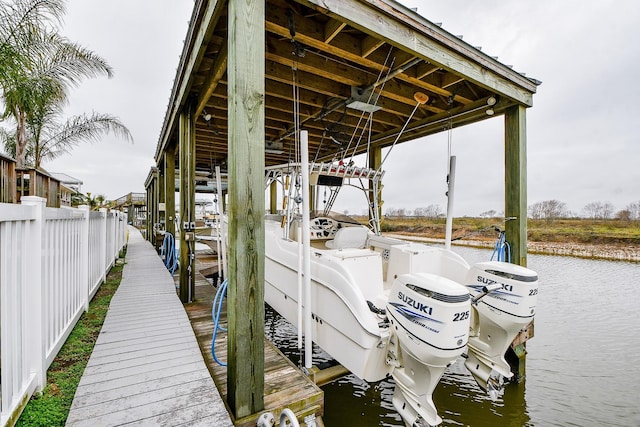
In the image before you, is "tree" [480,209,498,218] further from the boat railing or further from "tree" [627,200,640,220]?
the boat railing

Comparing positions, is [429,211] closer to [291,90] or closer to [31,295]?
[291,90]

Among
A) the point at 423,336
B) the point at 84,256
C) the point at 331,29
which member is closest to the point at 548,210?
the point at 331,29

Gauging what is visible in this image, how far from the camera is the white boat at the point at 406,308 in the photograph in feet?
6.29

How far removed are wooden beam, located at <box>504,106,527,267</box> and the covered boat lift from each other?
0.01 m

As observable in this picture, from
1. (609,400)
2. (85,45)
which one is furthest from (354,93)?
(85,45)

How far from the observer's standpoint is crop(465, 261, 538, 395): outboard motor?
8.20 ft

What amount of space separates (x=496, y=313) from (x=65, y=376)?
3.51m

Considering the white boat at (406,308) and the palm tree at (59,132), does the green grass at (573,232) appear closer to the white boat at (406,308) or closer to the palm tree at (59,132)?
the white boat at (406,308)

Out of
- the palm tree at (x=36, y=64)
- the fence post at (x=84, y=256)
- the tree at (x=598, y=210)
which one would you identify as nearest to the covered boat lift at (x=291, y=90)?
the fence post at (x=84, y=256)

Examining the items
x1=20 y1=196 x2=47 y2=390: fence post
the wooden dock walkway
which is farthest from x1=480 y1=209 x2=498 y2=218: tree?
x1=20 y1=196 x2=47 y2=390: fence post

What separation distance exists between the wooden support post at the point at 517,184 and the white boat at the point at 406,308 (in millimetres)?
996

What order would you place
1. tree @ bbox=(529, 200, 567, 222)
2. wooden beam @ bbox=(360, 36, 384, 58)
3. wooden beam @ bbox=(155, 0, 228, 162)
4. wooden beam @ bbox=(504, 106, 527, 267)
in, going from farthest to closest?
tree @ bbox=(529, 200, 567, 222)
wooden beam @ bbox=(504, 106, 527, 267)
wooden beam @ bbox=(360, 36, 384, 58)
wooden beam @ bbox=(155, 0, 228, 162)

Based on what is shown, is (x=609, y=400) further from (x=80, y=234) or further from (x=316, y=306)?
(x=80, y=234)

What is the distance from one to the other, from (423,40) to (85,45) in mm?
8531
